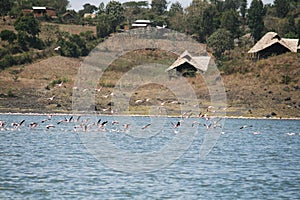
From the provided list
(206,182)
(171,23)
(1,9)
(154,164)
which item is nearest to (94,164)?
(154,164)

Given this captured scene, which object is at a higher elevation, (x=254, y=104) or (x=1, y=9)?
(x=1, y=9)

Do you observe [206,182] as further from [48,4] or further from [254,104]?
[48,4]

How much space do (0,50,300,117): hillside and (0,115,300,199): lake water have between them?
14591 millimetres

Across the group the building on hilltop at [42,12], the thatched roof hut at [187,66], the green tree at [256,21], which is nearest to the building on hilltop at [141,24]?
the building on hilltop at [42,12]

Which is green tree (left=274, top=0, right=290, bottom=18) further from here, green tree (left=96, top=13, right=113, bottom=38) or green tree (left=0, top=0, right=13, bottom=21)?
green tree (left=0, top=0, right=13, bottom=21)

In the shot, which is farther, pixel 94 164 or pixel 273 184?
pixel 94 164

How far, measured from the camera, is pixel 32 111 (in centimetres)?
8256

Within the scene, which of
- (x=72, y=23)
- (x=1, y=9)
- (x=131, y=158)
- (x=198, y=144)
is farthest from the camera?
(x=72, y=23)

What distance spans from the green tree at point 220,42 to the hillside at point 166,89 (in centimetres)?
2081

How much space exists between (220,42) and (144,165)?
291 ft

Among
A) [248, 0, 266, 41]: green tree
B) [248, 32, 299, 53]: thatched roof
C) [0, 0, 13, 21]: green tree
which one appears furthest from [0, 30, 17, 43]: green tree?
[248, 0, 266, 41]: green tree

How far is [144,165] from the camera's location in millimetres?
42344

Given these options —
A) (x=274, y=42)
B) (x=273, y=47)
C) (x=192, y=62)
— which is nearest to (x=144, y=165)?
(x=192, y=62)

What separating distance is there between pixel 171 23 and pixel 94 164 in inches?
4794
